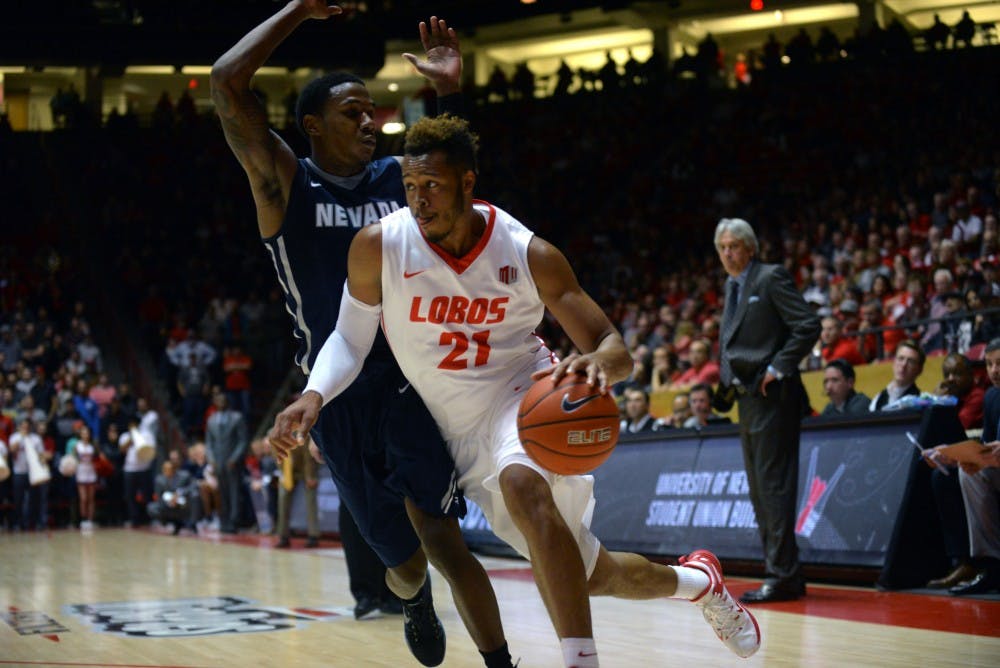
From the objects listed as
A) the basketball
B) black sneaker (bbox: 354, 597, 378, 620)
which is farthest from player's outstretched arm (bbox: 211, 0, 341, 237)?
black sneaker (bbox: 354, 597, 378, 620)

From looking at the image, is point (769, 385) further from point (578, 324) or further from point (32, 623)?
point (32, 623)

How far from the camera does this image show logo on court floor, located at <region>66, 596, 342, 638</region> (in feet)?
19.9

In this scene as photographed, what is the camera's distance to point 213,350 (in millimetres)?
19609

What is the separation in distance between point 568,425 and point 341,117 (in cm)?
164

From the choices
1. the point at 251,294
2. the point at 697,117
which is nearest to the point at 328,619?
the point at 251,294

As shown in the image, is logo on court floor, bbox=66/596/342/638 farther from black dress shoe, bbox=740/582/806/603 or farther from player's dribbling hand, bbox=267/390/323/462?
player's dribbling hand, bbox=267/390/323/462

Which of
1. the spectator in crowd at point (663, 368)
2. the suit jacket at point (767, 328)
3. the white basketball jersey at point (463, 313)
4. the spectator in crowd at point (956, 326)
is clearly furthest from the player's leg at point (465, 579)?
the spectator in crowd at point (663, 368)

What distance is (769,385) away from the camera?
6.82m

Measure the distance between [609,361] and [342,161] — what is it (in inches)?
59.6

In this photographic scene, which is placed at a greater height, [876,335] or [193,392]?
[876,335]

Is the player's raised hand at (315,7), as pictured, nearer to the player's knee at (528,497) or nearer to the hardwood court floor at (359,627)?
the player's knee at (528,497)

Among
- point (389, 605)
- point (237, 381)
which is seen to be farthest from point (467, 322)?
point (237, 381)

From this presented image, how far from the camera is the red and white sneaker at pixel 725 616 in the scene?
4.33 meters

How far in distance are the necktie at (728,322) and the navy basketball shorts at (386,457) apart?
3252 millimetres
